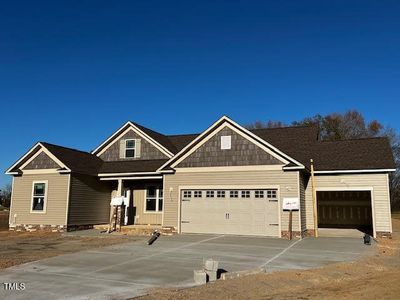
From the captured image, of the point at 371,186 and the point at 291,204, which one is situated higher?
the point at 371,186

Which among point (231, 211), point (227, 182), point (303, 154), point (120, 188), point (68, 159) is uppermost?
point (303, 154)

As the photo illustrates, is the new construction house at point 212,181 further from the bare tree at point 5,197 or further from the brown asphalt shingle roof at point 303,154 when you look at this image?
the bare tree at point 5,197

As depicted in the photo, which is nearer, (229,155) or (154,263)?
(154,263)

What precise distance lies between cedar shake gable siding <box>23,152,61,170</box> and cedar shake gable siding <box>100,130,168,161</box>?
4147 mm

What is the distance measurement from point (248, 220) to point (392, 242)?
6618mm

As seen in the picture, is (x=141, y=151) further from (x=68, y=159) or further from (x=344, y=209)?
(x=344, y=209)

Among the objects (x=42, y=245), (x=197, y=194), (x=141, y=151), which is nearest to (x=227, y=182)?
(x=197, y=194)

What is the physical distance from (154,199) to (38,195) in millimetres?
6949

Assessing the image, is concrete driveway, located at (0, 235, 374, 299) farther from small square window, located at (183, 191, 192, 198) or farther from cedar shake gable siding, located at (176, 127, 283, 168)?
cedar shake gable siding, located at (176, 127, 283, 168)

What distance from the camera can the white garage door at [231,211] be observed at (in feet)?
65.7

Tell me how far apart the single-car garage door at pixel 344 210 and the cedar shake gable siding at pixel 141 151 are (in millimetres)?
11032

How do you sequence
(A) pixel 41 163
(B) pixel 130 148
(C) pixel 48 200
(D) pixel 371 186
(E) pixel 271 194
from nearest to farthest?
(E) pixel 271 194
(D) pixel 371 186
(C) pixel 48 200
(A) pixel 41 163
(B) pixel 130 148

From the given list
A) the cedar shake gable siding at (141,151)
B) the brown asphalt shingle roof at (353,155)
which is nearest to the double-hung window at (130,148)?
the cedar shake gable siding at (141,151)

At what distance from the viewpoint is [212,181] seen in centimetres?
2127
